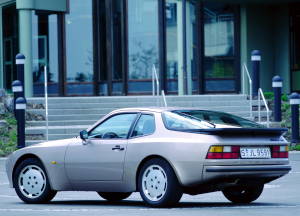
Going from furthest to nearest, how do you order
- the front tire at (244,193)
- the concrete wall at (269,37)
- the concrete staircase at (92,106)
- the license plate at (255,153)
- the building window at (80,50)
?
the building window at (80,50), the concrete wall at (269,37), the concrete staircase at (92,106), the front tire at (244,193), the license plate at (255,153)

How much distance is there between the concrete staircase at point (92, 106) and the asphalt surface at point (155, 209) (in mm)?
10869

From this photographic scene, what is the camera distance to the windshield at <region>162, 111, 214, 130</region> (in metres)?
11.5

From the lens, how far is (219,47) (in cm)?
3178

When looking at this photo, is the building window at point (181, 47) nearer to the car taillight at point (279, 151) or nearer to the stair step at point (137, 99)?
the stair step at point (137, 99)

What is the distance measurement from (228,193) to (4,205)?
115 inches

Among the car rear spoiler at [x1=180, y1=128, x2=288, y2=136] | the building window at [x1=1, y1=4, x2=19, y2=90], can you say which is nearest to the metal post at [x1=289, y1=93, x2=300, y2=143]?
the car rear spoiler at [x1=180, y1=128, x2=288, y2=136]

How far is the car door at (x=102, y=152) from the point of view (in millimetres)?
11977

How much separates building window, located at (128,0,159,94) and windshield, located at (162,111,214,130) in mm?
21564

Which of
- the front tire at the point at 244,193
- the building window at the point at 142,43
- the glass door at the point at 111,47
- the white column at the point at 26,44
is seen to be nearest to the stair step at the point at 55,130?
the white column at the point at 26,44

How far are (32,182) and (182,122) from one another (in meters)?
2.35

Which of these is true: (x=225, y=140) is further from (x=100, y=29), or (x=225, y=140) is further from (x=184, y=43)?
(x=100, y=29)

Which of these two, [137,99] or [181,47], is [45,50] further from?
[137,99]

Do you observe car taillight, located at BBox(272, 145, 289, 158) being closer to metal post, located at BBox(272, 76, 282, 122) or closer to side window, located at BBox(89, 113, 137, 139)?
side window, located at BBox(89, 113, 137, 139)

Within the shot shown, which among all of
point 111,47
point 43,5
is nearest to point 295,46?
point 111,47
